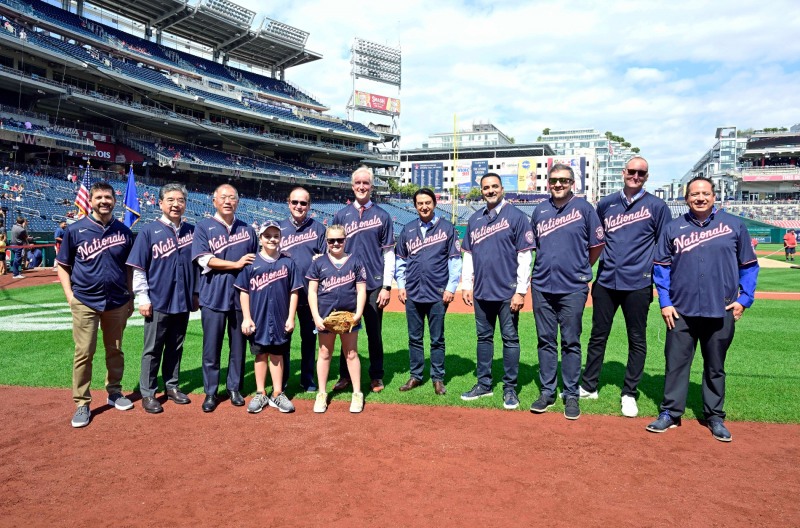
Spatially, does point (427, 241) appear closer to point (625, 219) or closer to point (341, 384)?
point (341, 384)

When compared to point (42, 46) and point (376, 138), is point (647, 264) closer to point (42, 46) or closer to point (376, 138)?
point (42, 46)

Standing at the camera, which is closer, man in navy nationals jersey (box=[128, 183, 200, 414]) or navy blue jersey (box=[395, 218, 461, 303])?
man in navy nationals jersey (box=[128, 183, 200, 414])

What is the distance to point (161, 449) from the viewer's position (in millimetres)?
4066

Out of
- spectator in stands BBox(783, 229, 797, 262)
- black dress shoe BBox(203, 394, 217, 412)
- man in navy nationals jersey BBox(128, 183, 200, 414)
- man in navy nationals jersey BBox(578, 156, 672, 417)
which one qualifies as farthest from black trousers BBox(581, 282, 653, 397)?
spectator in stands BBox(783, 229, 797, 262)

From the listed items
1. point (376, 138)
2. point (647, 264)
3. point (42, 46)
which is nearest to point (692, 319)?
point (647, 264)

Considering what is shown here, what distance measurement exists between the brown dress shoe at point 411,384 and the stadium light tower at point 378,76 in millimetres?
50717

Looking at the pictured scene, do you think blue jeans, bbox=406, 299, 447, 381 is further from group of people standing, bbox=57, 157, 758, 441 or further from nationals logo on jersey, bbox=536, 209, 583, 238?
nationals logo on jersey, bbox=536, 209, 583, 238

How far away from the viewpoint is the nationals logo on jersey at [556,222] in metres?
4.81

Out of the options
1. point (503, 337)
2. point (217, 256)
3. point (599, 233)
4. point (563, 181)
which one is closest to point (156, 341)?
point (217, 256)

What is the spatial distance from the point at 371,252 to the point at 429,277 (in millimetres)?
705

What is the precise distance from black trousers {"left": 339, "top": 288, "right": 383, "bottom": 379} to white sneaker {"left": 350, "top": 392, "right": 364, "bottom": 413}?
59cm

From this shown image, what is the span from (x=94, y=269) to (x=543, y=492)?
4373 mm

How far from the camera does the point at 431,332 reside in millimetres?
5543

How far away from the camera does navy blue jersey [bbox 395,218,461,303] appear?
5.43 metres
